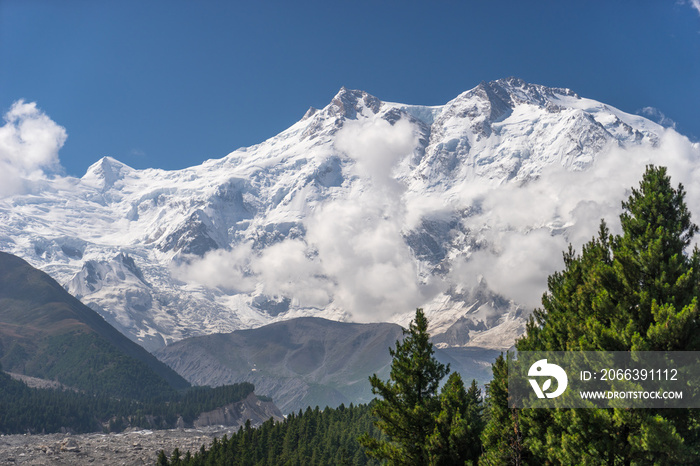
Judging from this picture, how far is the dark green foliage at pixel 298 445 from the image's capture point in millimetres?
146625

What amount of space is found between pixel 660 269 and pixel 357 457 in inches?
4702

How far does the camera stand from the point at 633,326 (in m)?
28.5

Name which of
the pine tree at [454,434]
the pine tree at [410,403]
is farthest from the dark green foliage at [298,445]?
the pine tree at [454,434]

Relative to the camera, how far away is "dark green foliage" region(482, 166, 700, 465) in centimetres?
2778

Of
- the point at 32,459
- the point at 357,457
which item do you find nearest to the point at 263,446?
the point at 357,457

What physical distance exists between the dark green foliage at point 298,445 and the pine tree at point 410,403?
92.7 m

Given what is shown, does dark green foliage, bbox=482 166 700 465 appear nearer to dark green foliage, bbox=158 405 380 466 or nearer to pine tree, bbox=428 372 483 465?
pine tree, bbox=428 372 483 465

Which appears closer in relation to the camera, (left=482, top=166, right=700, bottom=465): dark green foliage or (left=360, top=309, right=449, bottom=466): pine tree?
(left=482, top=166, right=700, bottom=465): dark green foliage

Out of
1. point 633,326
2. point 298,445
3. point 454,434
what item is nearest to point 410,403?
point 454,434

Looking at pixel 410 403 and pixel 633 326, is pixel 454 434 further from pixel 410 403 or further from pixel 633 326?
pixel 633 326

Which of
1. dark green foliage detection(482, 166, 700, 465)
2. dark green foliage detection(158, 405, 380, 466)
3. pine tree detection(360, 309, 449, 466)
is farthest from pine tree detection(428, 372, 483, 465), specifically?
dark green foliage detection(158, 405, 380, 466)

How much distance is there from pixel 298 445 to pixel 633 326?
151 metres

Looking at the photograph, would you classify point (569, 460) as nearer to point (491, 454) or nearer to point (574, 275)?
point (491, 454)

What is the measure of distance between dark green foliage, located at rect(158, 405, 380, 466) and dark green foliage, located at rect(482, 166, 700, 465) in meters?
103
